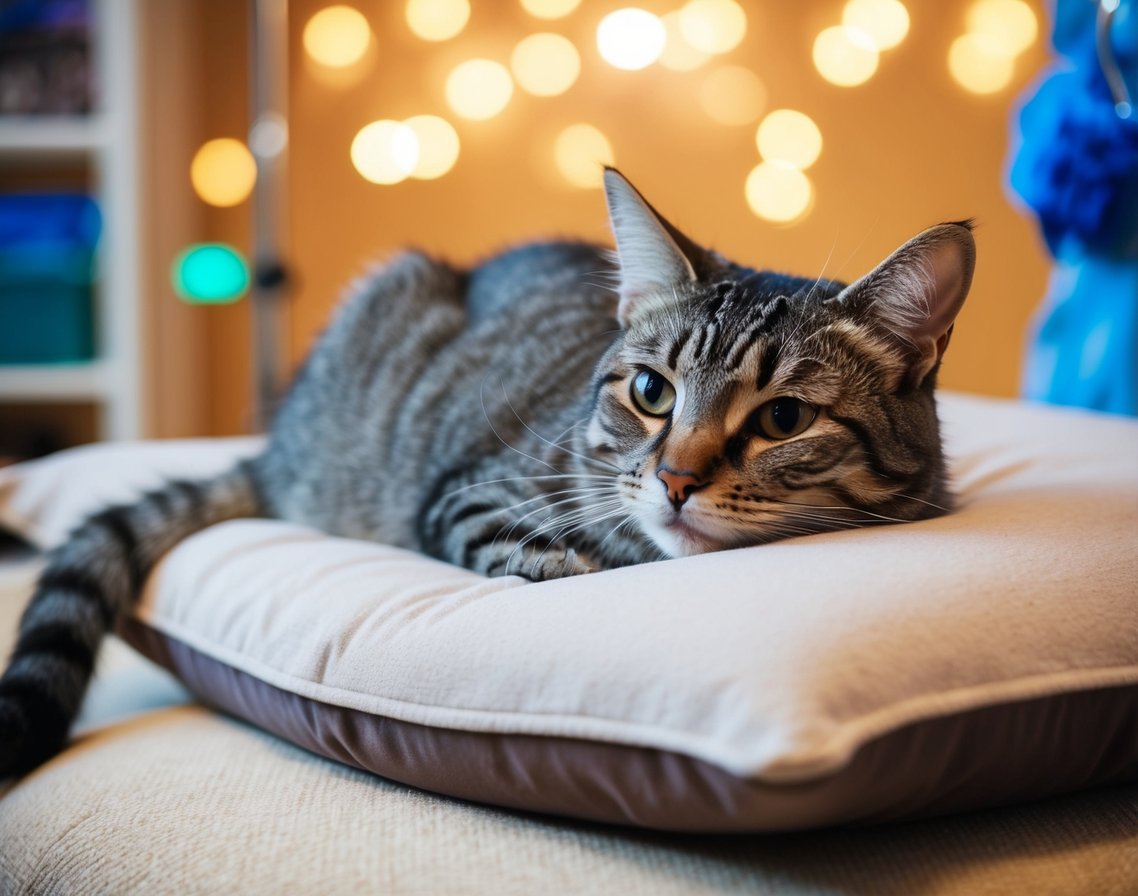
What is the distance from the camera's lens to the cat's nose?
99 cm

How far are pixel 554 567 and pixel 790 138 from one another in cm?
195

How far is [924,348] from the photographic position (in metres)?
1.05

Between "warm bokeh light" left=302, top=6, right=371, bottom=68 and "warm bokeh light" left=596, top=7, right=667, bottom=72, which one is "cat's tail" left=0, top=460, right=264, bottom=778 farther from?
"warm bokeh light" left=596, top=7, right=667, bottom=72

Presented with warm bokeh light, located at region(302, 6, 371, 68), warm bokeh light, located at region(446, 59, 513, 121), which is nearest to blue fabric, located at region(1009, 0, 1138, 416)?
warm bokeh light, located at region(446, 59, 513, 121)

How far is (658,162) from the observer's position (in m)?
2.79

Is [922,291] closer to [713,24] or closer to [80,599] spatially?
[80,599]

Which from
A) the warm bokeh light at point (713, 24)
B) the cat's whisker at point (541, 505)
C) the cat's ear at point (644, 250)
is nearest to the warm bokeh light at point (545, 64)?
the warm bokeh light at point (713, 24)

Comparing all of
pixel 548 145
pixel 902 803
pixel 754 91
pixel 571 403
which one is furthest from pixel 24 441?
pixel 902 803

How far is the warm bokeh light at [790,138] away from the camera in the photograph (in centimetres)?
268

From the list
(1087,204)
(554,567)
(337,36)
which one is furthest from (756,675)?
(337,36)

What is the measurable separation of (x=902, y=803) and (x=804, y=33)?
7.60 ft

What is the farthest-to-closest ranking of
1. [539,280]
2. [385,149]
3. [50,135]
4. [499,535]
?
[385,149] → [50,135] → [539,280] → [499,535]

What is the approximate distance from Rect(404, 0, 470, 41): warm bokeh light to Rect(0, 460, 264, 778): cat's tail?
163 centimetres

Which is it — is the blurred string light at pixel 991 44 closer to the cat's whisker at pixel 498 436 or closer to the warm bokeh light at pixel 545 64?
the warm bokeh light at pixel 545 64
